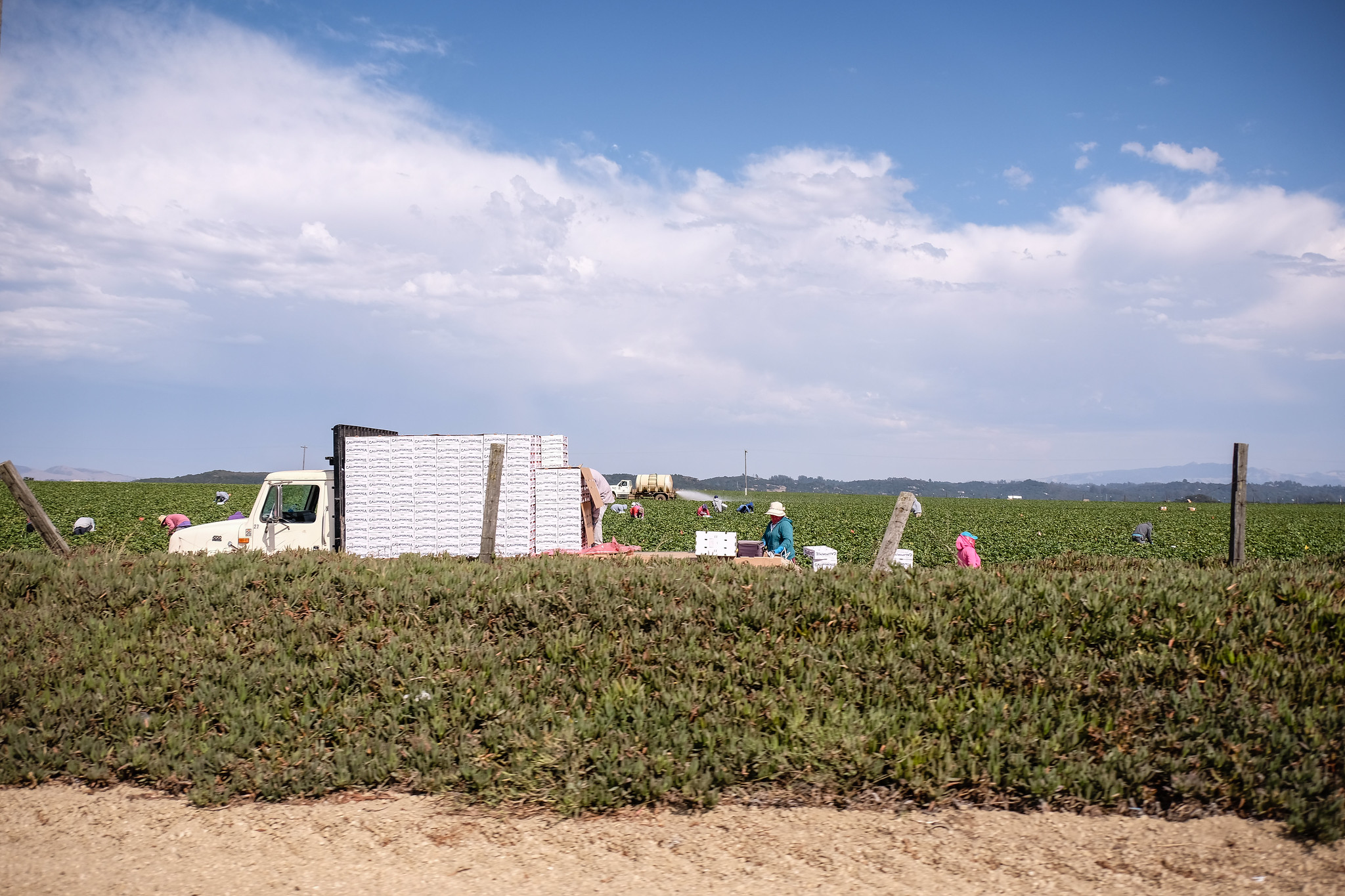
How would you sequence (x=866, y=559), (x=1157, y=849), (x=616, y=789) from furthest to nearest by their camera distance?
(x=866, y=559)
(x=616, y=789)
(x=1157, y=849)

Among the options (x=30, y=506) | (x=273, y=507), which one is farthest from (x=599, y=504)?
(x=30, y=506)

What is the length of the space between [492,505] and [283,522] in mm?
5152

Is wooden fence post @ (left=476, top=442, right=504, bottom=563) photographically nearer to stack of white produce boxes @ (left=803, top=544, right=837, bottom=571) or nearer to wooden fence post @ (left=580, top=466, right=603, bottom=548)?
wooden fence post @ (left=580, top=466, right=603, bottom=548)

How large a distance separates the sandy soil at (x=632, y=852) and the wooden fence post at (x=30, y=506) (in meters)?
7.07

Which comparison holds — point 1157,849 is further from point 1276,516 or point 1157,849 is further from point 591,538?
point 1276,516

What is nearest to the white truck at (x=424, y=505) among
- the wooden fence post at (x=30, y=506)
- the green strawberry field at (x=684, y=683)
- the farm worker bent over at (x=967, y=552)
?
the wooden fence post at (x=30, y=506)

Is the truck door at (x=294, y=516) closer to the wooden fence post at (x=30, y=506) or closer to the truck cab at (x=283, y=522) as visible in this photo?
the truck cab at (x=283, y=522)

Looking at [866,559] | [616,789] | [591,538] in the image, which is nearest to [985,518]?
[866,559]

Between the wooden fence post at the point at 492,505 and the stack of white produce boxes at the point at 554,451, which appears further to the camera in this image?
the stack of white produce boxes at the point at 554,451

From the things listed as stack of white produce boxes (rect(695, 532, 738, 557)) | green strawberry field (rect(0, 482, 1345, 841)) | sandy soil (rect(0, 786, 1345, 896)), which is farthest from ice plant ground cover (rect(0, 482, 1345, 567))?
sandy soil (rect(0, 786, 1345, 896))

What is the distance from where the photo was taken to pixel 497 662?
777cm

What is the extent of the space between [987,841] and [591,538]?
10211 mm

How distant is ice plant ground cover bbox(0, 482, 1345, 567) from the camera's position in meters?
27.7

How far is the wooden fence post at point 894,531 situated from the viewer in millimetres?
9938
